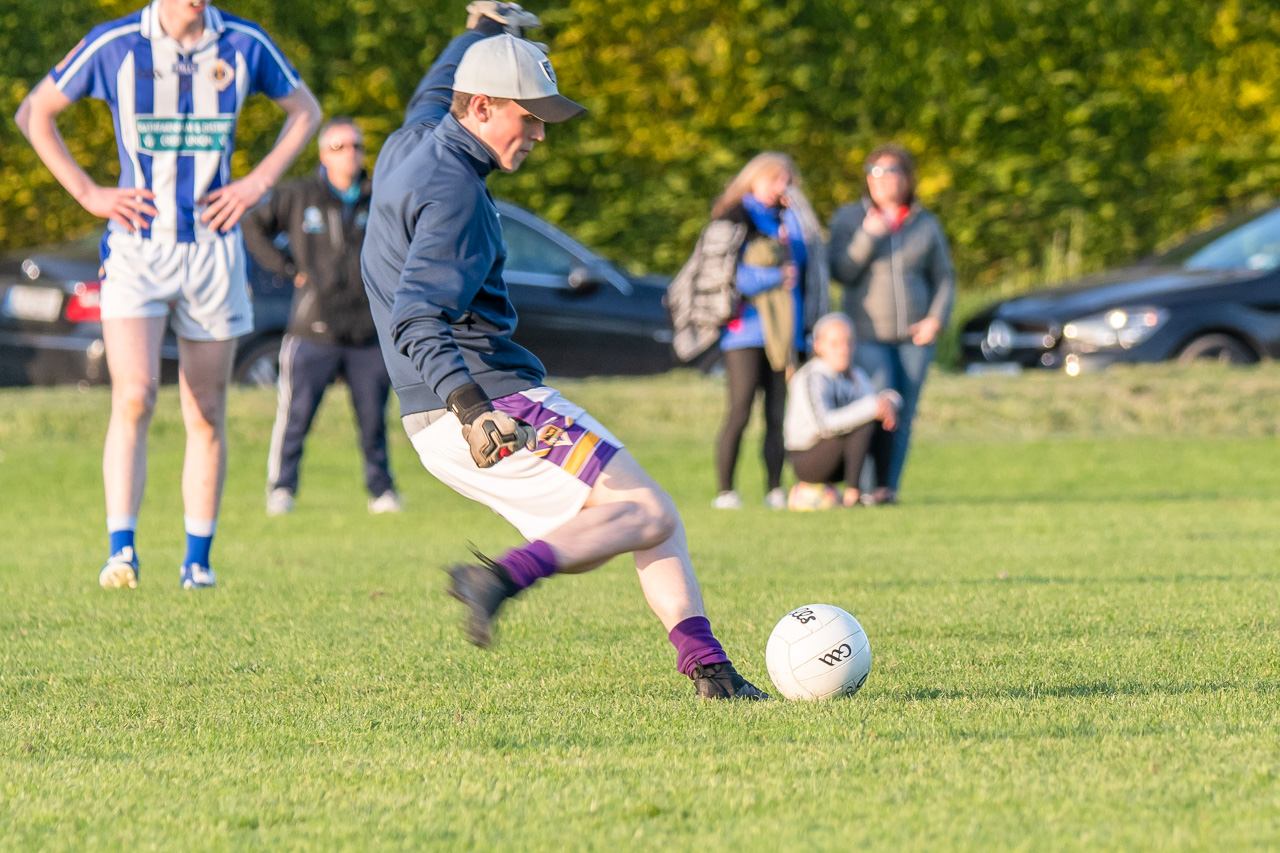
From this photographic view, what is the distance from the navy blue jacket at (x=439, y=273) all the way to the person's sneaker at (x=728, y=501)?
20.6 feet

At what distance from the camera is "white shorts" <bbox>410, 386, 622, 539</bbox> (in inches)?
173

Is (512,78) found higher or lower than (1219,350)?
higher

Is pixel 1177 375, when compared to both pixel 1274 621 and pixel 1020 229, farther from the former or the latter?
pixel 1274 621

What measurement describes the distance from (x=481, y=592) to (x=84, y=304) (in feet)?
35.8

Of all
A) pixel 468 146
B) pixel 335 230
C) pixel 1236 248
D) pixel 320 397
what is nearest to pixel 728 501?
pixel 320 397

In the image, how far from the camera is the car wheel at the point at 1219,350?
50.0 feet

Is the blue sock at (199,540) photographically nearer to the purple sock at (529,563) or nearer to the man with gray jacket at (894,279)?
the purple sock at (529,563)

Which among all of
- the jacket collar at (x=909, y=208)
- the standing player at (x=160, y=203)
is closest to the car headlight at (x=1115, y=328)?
the jacket collar at (x=909, y=208)

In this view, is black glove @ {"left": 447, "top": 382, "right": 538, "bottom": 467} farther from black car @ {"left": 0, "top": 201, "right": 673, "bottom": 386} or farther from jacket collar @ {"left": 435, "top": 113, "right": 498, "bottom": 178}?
black car @ {"left": 0, "top": 201, "right": 673, "bottom": 386}

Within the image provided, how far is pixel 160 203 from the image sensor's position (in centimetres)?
676

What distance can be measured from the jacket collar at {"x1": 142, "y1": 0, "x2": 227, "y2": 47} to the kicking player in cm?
258

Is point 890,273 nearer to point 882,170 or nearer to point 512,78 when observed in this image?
point 882,170

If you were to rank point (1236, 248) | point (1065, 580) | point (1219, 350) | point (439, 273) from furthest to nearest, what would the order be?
point (1236, 248)
point (1219, 350)
point (1065, 580)
point (439, 273)

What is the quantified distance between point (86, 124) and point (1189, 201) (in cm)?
1240
